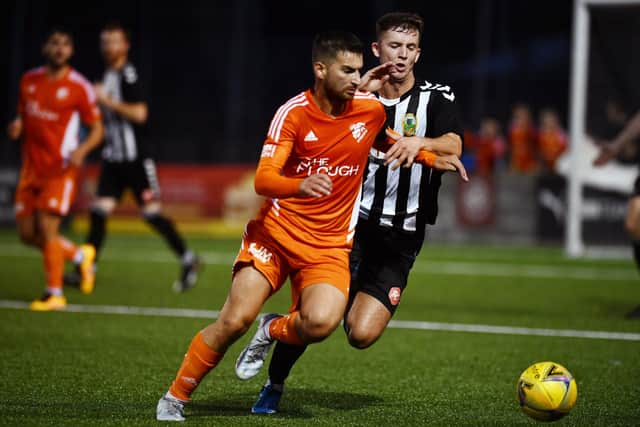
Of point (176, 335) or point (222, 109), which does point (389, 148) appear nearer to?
point (176, 335)

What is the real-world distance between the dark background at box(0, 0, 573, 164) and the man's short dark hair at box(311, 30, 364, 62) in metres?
19.1

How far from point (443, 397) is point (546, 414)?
953mm

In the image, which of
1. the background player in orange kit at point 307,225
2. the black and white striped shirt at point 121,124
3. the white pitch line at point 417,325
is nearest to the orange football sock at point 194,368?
the background player in orange kit at point 307,225

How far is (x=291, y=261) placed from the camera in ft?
17.0

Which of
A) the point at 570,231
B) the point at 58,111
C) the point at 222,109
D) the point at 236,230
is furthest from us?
the point at 222,109

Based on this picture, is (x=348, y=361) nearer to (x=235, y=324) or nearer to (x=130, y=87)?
(x=235, y=324)

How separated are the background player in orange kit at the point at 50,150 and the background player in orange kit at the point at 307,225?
4.44 meters

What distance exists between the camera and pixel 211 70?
85.7ft

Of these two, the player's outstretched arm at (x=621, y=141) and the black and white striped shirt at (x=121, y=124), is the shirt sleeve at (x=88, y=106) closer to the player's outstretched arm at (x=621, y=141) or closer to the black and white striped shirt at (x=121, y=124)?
the black and white striped shirt at (x=121, y=124)

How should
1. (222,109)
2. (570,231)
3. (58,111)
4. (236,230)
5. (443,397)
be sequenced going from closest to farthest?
(443,397) < (58,111) < (570,231) < (236,230) < (222,109)

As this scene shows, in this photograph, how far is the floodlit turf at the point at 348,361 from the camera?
5.36m

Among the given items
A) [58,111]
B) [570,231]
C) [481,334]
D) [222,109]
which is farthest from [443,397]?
[222,109]

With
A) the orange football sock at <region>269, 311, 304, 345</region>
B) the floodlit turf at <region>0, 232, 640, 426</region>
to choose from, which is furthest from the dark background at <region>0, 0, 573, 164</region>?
the orange football sock at <region>269, 311, 304, 345</region>

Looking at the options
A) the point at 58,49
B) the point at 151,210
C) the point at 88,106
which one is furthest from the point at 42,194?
the point at 151,210
